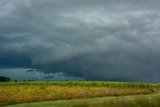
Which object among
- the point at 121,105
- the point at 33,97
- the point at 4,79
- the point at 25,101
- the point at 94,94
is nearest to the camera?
the point at 121,105

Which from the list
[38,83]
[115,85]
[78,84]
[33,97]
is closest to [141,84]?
[115,85]

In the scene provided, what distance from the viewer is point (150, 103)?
23234 mm

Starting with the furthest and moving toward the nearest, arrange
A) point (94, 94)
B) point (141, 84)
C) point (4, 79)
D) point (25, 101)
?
point (4, 79) → point (141, 84) → point (94, 94) → point (25, 101)

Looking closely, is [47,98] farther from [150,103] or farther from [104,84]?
[104,84]

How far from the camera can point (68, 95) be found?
43719mm

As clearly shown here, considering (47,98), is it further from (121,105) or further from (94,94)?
(121,105)

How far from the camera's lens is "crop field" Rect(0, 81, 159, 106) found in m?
40.4

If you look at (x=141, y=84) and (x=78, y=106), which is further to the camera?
(x=141, y=84)

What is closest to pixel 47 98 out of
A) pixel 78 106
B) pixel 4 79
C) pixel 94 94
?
pixel 94 94

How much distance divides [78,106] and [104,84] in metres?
42.3

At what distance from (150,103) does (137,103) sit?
99 cm

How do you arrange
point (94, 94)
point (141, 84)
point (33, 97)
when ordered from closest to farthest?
1. point (33, 97)
2. point (94, 94)
3. point (141, 84)

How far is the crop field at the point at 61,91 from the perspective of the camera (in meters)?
40.4

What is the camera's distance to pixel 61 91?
49562mm
